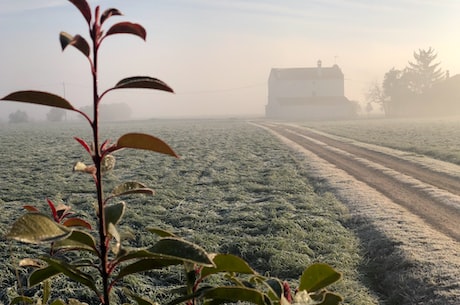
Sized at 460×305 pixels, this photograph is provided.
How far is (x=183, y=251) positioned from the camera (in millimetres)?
1078

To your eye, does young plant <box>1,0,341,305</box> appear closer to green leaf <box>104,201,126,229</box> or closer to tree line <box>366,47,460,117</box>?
green leaf <box>104,201,126,229</box>

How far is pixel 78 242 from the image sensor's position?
50.2 inches

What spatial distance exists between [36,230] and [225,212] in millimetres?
8913

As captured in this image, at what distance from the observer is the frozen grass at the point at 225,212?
6.28 meters

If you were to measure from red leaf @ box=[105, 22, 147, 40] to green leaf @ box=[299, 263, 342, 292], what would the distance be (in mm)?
866

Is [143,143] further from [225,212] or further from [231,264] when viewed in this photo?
[225,212]

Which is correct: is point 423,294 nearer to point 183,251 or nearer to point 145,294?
point 145,294

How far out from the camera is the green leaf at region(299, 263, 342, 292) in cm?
127

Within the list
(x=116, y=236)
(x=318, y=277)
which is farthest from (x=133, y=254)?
(x=318, y=277)

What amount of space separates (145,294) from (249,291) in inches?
180

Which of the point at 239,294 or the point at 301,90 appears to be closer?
the point at 239,294

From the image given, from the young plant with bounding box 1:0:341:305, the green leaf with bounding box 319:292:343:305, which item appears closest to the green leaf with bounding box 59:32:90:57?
the young plant with bounding box 1:0:341:305

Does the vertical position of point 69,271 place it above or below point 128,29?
below

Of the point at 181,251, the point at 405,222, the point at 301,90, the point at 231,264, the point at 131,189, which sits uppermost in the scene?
the point at 301,90
